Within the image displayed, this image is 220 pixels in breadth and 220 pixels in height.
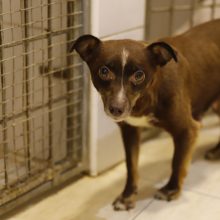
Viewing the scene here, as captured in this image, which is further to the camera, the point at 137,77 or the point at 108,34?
the point at 108,34

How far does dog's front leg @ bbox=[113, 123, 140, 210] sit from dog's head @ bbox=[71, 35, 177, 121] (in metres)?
0.33

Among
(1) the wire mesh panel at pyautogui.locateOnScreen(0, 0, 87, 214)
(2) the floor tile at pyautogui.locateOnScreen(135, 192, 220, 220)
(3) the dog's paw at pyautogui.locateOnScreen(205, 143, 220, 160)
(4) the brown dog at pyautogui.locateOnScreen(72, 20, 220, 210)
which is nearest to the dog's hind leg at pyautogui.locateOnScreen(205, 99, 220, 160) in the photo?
(3) the dog's paw at pyautogui.locateOnScreen(205, 143, 220, 160)

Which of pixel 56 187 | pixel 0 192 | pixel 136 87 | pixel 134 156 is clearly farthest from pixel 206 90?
pixel 0 192

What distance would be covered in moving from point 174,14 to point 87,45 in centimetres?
111

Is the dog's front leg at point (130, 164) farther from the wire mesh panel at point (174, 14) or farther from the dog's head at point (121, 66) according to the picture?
the wire mesh panel at point (174, 14)

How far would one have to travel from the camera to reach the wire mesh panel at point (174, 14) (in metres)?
2.40

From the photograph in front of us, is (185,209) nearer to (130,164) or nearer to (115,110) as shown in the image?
(130,164)

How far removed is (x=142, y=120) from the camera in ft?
5.70

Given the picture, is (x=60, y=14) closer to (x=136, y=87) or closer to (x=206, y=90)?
(x=136, y=87)

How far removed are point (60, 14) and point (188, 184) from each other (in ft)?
2.72

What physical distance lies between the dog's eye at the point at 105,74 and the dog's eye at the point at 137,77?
0.19ft

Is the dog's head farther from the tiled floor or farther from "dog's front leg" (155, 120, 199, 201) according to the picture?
the tiled floor

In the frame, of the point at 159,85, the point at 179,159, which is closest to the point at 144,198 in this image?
the point at 179,159

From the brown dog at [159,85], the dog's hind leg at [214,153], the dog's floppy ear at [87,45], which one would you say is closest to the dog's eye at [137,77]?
the brown dog at [159,85]
